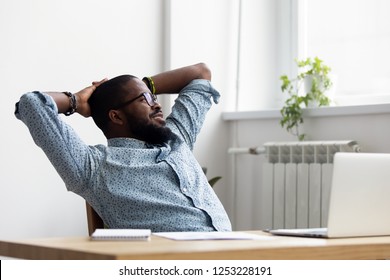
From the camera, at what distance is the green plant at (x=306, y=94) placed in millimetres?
3492

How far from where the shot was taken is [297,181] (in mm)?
3479

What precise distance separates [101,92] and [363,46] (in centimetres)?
158

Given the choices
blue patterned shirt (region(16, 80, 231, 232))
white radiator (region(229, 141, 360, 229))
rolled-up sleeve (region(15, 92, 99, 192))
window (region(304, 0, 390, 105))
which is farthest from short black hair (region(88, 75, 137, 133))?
window (region(304, 0, 390, 105))

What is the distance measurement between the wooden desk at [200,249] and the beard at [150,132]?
77 centimetres

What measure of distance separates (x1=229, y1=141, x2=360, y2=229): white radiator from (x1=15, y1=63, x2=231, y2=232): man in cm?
99

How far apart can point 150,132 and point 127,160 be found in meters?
0.13

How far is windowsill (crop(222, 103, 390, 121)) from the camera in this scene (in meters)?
3.20

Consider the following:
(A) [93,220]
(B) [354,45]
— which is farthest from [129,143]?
(B) [354,45]

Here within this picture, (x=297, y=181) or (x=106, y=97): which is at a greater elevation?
(x=106, y=97)

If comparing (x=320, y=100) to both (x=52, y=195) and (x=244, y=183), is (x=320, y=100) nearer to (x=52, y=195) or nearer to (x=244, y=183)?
(x=244, y=183)

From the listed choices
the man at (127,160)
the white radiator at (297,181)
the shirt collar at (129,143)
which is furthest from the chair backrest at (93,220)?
the white radiator at (297,181)

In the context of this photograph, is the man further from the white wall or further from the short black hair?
the white wall

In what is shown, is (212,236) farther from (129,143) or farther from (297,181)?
(297,181)
